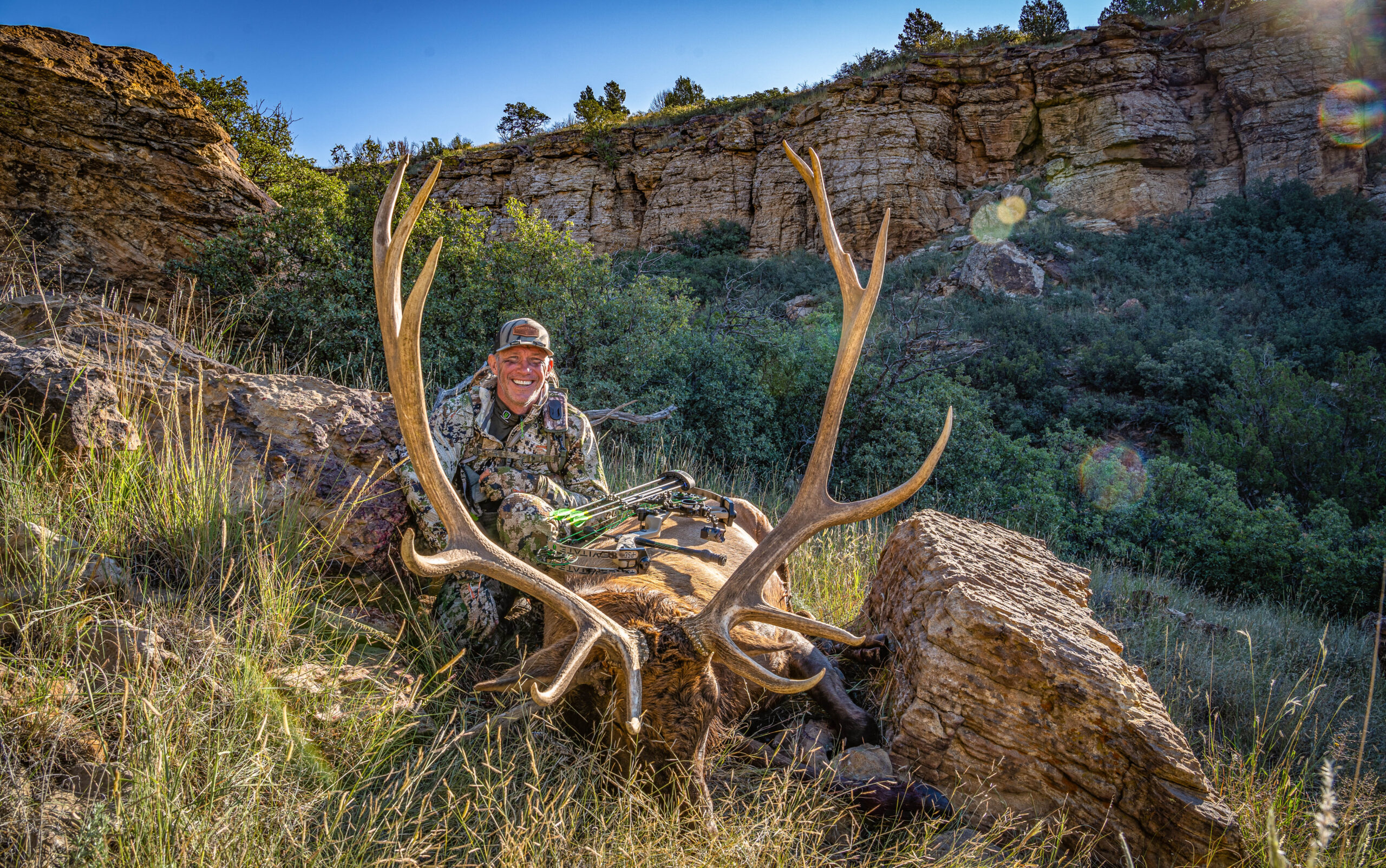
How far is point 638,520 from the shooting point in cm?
357

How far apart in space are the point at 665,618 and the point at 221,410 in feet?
8.44

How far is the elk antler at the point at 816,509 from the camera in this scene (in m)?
2.16

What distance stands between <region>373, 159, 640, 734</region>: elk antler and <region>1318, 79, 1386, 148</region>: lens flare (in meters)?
27.1

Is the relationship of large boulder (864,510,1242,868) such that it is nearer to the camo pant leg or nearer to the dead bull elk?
the dead bull elk

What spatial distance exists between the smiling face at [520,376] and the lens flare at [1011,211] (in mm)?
21842

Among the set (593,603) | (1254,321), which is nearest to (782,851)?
(593,603)

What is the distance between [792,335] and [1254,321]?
12.1 m

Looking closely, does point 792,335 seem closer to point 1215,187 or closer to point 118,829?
point 118,829

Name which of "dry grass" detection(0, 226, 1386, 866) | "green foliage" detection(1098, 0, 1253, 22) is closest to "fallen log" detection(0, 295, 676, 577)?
"dry grass" detection(0, 226, 1386, 866)

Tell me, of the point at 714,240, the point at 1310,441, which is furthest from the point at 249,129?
the point at 1310,441

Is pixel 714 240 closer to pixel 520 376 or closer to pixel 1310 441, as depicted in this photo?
pixel 1310 441

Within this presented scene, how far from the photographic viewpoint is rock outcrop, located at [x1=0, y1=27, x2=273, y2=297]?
22.1ft

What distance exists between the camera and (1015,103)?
23203 millimetres

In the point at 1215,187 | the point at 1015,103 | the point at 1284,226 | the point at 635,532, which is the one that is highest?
the point at 1015,103
